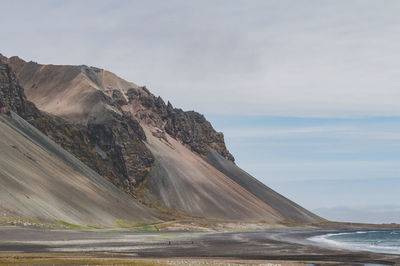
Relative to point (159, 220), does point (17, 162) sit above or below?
above

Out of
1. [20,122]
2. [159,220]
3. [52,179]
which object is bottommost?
[159,220]

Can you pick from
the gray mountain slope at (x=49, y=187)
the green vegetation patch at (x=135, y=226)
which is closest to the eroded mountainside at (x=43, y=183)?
the gray mountain slope at (x=49, y=187)

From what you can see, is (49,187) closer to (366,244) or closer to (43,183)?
(43,183)

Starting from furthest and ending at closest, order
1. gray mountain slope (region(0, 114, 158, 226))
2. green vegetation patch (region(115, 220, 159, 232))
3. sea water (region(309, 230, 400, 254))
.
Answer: green vegetation patch (region(115, 220, 159, 232)), gray mountain slope (region(0, 114, 158, 226)), sea water (region(309, 230, 400, 254))

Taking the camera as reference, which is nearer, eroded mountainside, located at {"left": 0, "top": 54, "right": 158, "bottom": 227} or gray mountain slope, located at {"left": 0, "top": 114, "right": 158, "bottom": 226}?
gray mountain slope, located at {"left": 0, "top": 114, "right": 158, "bottom": 226}

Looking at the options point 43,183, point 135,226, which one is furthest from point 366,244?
point 43,183

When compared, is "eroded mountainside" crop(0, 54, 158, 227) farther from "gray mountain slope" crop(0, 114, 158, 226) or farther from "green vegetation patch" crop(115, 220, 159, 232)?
"green vegetation patch" crop(115, 220, 159, 232)

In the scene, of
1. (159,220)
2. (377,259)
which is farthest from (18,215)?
(159,220)

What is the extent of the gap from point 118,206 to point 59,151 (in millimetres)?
28484

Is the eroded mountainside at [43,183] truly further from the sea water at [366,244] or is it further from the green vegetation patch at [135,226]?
the sea water at [366,244]

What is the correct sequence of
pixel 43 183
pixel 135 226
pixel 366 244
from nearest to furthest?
pixel 366 244 < pixel 43 183 < pixel 135 226

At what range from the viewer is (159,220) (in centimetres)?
18438

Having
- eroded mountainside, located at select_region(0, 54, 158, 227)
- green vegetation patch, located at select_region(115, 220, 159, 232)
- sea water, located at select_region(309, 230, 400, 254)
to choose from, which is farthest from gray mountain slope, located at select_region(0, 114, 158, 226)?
sea water, located at select_region(309, 230, 400, 254)

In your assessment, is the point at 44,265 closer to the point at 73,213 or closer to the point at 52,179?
the point at 73,213
